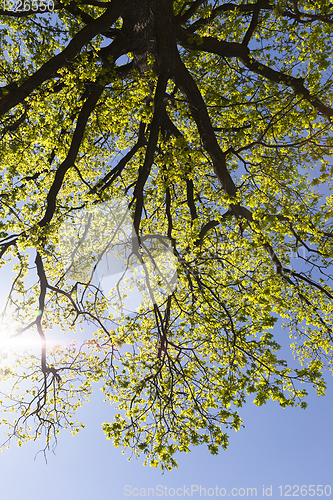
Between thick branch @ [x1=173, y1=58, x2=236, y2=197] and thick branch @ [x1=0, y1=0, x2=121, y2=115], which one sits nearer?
thick branch @ [x1=0, y1=0, x2=121, y2=115]

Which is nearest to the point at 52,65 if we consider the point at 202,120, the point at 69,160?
the point at 69,160

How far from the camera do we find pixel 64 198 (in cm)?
920

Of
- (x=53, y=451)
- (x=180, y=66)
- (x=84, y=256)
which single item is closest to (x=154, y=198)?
(x=84, y=256)

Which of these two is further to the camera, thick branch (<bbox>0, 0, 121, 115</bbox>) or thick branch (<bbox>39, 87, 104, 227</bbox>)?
thick branch (<bbox>39, 87, 104, 227</bbox>)

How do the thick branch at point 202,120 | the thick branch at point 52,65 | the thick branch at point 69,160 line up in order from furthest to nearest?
the thick branch at point 69,160 → the thick branch at point 202,120 → the thick branch at point 52,65

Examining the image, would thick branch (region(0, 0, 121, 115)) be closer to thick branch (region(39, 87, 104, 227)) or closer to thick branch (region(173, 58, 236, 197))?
thick branch (region(39, 87, 104, 227))

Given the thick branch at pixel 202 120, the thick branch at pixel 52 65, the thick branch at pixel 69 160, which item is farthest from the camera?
the thick branch at pixel 69 160

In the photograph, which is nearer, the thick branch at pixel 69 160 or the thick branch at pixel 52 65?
the thick branch at pixel 52 65

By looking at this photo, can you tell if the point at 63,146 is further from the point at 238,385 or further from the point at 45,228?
the point at 238,385

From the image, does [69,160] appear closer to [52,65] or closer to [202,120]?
[52,65]

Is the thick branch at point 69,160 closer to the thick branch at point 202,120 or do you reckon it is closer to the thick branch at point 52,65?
the thick branch at point 52,65

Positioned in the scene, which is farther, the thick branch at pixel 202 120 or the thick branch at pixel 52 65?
the thick branch at pixel 202 120

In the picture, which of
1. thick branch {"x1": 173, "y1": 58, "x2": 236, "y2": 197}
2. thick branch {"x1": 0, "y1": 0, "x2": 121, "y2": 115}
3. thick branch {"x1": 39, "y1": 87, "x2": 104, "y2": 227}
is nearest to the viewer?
thick branch {"x1": 0, "y1": 0, "x2": 121, "y2": 115}

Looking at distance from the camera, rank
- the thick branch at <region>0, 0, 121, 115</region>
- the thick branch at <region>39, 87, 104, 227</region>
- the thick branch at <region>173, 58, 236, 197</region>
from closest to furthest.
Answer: the thick branch at <region>0, 0, 121, 115</region> < the thick branch at <region>173, 58, 236, 197</region> < the thick branch at <region>39, 87, 104, 227</region>
